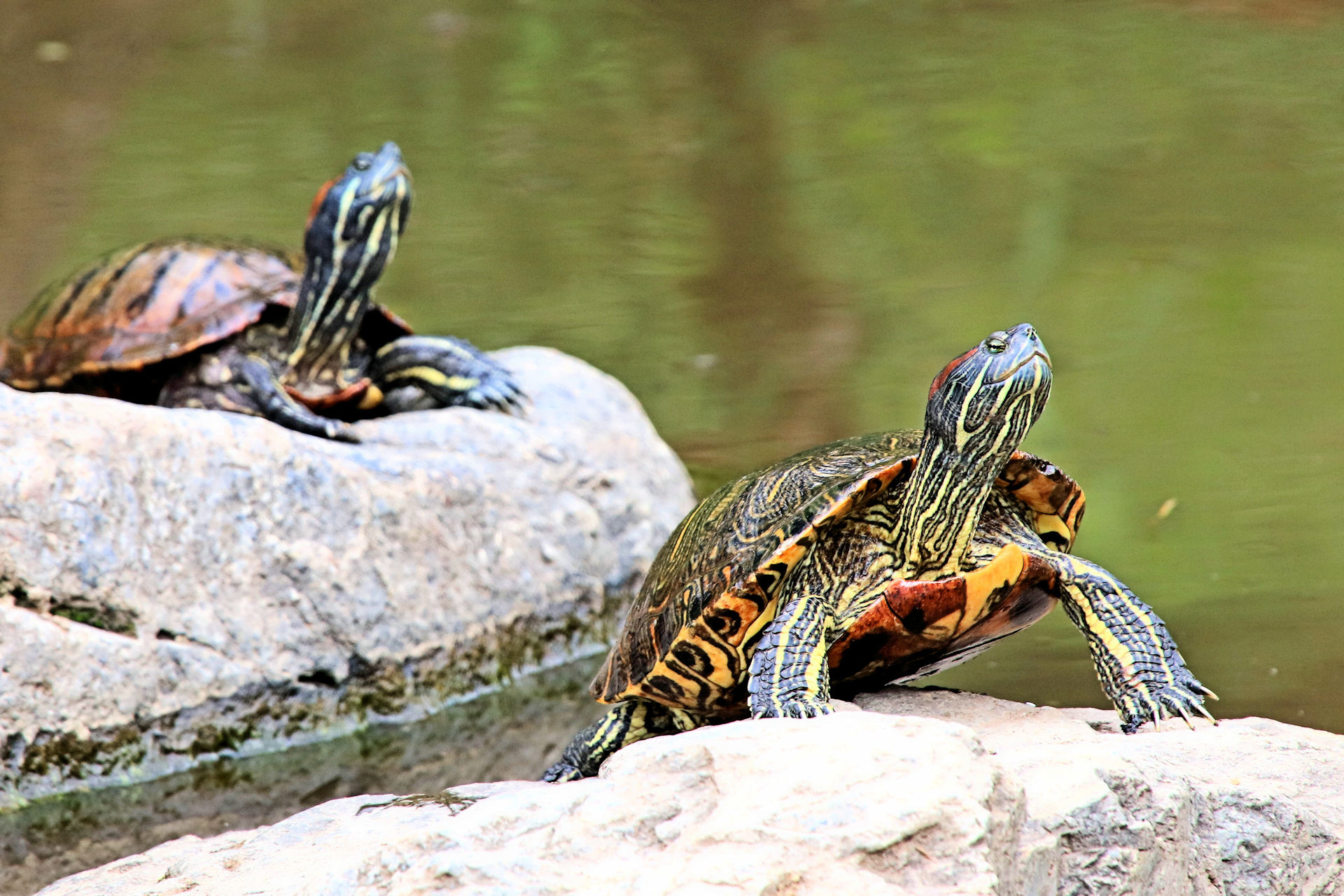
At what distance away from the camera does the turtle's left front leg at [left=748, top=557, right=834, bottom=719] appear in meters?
2.36

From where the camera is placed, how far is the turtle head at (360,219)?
14.7 ft

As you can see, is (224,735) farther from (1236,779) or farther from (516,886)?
(1236,779)

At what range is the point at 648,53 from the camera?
434 inches

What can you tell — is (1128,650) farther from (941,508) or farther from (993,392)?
(993,392)

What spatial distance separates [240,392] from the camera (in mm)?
4340

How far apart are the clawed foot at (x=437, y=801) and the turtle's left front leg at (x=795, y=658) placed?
573 mm

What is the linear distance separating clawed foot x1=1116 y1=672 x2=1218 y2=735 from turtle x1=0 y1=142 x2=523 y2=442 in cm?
260

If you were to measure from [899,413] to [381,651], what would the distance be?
8.15ft

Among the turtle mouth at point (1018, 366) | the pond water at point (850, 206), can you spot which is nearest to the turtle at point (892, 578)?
the turtle mouth at point (1018, 366)

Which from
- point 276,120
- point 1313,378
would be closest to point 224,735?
point 1313,378

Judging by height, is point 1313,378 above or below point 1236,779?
below

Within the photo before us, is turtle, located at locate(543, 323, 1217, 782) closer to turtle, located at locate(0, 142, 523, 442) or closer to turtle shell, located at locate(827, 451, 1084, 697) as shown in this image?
turtle shell, located at locate(827, 451, 1084, 697)

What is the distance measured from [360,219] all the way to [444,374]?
1.91ft

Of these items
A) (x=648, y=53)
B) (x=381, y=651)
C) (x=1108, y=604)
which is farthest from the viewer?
(x=648, y=53)
